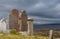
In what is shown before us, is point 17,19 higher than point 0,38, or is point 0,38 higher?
point 17,19

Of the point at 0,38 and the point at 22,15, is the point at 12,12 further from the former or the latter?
the point at 0,38

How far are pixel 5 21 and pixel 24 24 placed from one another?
7.81 ft

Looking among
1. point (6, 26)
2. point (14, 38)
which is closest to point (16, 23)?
point (6, 26)

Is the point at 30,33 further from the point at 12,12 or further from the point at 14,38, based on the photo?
the point at 14,38

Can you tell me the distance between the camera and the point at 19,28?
22.2 meters

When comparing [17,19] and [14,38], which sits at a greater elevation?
[17,19]

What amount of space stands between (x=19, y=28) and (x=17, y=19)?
1189 millimetres

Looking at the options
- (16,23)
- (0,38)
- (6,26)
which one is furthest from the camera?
(16,23)

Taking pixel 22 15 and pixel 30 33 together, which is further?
pixel 22 15

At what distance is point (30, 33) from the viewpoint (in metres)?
19.8

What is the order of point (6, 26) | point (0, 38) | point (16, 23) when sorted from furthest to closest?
point (16, 23) < point (6, 26) < point (0, 38)

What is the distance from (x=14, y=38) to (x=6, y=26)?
5.26 m

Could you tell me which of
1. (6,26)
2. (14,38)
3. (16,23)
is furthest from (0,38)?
(16,23)

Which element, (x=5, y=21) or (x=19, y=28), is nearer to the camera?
(x=5, y=21)
